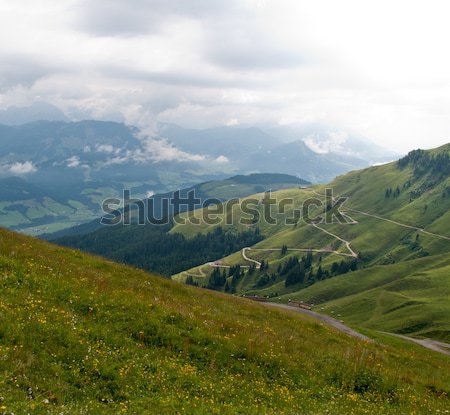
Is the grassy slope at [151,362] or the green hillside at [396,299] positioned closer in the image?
the grassy slope at [151,362]

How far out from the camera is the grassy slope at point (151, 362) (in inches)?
583

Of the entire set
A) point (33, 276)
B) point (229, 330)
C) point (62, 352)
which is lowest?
point (229, 330)

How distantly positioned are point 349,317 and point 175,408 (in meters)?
123

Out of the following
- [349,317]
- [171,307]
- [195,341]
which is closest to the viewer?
[195,341]

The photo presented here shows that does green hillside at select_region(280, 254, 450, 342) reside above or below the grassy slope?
below

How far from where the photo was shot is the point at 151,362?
17922 mm

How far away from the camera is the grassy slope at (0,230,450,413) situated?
14.8 m

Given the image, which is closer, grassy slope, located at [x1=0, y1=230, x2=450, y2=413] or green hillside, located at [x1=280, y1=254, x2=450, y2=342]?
grassy slope, located at [x1=0, y1=230, x2=450, y2=413]

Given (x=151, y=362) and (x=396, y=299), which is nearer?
(x=151, y=362)

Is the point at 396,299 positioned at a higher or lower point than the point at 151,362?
lower

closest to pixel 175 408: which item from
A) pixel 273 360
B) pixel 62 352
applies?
pixel 62 352

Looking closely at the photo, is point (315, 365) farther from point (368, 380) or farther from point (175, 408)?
point (175, 408)

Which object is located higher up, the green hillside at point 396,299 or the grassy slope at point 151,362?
the grassy slope at point 151,362

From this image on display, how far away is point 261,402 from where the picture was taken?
17.2 m
